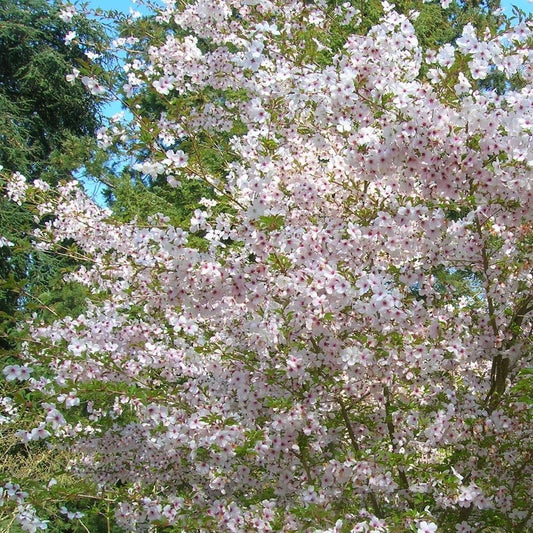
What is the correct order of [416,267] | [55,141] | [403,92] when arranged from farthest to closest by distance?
[55,141], [416,267], [403,92]

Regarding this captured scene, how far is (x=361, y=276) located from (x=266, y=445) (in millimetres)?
1040

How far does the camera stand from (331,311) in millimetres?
2959

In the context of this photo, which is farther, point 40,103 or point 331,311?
point 40,103

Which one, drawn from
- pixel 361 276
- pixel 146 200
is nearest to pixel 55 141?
pixel 146 200

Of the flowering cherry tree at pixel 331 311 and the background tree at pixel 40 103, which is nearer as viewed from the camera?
the flowering cherry tree at pixel 331 311

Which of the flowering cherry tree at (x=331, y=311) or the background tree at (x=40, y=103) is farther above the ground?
the background tree at (x=40, y=103)

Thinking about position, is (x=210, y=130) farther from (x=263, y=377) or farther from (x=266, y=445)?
(x=266, y=445)

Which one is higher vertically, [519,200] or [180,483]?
[519,200]

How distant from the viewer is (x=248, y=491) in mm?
3746

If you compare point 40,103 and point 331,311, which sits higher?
point 40,103

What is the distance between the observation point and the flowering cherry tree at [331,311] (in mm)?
2879

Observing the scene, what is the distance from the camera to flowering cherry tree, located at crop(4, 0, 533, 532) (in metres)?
2.88

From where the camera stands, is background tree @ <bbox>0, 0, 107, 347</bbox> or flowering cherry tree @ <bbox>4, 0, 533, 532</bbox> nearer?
flowering cherry tree @ <bbox>4, 0, 533, 532</bbox>

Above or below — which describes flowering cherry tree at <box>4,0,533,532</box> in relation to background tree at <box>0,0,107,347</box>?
below
